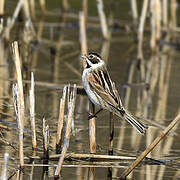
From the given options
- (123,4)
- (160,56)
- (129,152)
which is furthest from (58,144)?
(123,4)

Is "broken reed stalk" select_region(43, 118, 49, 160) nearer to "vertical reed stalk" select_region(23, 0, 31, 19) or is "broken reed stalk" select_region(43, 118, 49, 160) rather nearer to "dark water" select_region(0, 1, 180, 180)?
"dark water" select_region(0, 1, 180, 180)

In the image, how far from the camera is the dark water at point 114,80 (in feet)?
22.1

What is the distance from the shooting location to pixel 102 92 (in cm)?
689

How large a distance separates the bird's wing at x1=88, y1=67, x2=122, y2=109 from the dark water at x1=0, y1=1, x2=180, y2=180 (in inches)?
24.8

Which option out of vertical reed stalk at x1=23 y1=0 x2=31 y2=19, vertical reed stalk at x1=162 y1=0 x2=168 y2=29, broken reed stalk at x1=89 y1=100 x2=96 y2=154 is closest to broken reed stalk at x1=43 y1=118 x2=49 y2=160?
broken reed stalk at x1=89 y1=100 x2=96 y2=154

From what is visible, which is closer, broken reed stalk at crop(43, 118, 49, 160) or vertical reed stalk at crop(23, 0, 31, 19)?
broken reed stalk at crop(43, 118, 49, 160)

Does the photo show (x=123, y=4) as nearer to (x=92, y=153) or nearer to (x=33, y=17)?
(x=33, y=17)

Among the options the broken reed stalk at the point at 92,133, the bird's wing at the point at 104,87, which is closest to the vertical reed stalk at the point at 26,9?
the bird's wing at the point at 104,87

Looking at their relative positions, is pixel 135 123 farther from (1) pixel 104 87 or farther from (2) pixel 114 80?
(2) pixel 114 80

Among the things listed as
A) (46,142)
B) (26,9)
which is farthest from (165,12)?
(46,142)

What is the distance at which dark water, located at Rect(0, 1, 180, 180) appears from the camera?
6746 millimetres

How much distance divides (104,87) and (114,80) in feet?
11.8

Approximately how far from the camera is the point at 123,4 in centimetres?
1642

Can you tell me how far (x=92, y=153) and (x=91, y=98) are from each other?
0.60 meters
